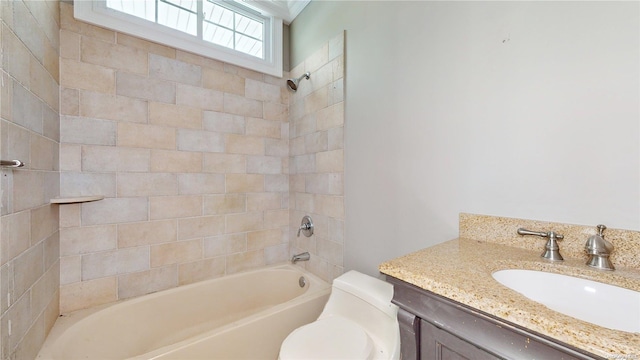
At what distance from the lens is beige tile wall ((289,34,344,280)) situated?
1.80m

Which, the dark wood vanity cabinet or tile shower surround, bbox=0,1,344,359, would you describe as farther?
tile shower surround, bbox=0,1,344,359

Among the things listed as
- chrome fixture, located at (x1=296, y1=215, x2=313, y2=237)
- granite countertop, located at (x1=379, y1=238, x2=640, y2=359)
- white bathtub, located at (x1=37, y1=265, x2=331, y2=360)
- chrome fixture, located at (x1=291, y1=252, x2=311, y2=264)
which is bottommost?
white bathtub, located at (x1=37, y1=265, x2=331, y2=360)

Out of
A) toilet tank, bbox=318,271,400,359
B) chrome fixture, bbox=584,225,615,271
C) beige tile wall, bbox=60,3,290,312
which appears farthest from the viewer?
beige tile wall, bbox=60,3,290,312

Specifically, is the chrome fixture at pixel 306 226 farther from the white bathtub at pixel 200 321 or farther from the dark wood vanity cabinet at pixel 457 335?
the dark wood vanity cabinet at pixel 457 335

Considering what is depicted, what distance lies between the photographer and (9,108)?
3.05 ft

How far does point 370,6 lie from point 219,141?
4.75 ft

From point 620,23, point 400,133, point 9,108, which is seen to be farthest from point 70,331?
point 620,23

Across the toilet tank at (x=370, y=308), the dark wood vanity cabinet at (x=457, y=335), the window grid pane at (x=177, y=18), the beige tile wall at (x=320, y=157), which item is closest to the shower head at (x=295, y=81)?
the beige tile wall at (x=320, y=157)

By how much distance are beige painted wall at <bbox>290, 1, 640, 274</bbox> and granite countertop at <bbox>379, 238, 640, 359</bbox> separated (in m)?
0.20

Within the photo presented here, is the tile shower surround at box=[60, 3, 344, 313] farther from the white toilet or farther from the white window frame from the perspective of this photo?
the white toilet

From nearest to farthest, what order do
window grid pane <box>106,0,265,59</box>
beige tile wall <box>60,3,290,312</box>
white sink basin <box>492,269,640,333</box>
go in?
white sink basin <box>492,269,640,333</box>, beige tile wall <box>60,3,290,312</box>, window grid pane <box>106,0,265,59</box>

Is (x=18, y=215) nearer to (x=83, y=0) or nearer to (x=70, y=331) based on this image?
(x=70, y=331)

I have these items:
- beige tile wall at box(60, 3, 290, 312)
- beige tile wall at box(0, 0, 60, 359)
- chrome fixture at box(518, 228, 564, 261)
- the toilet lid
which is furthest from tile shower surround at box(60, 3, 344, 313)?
chrome fixture at box(518, 228, 564, 261)

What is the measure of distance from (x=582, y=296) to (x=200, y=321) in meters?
2.10
